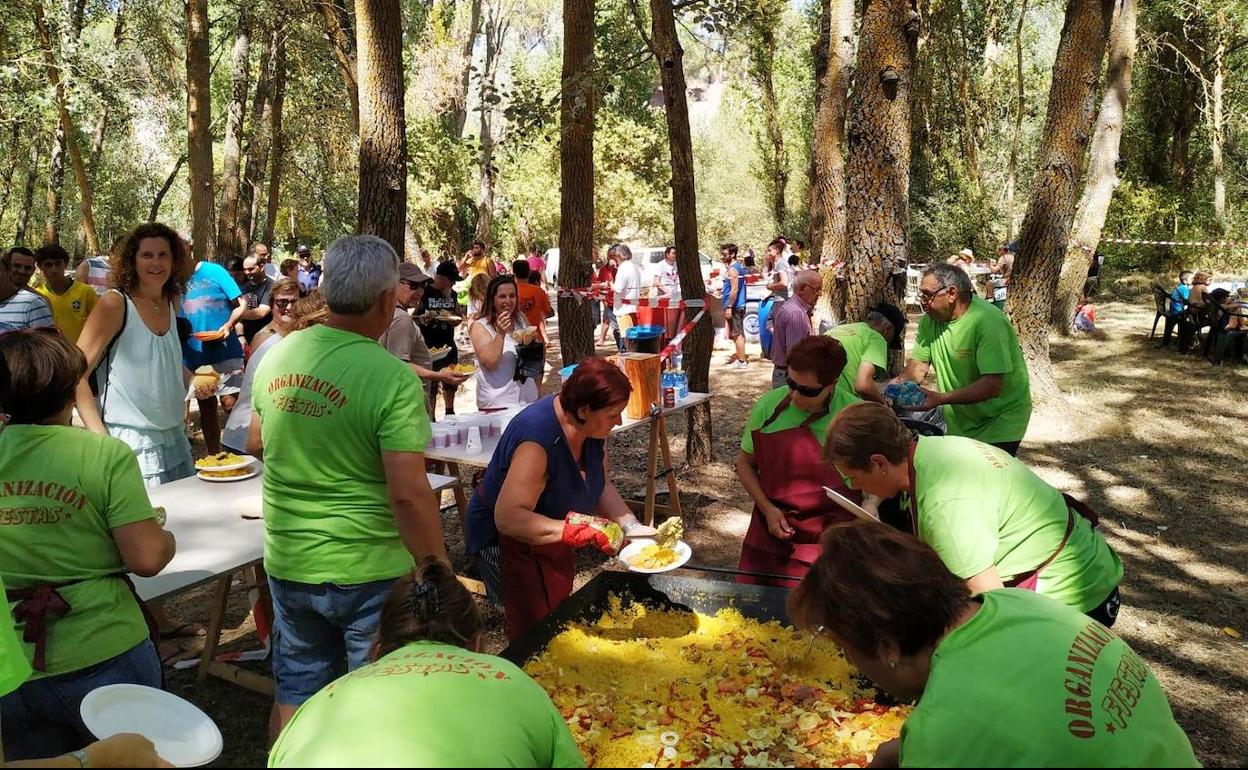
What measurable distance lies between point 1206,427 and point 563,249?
6.93 metres

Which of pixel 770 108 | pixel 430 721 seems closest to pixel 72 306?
pixel 430 721

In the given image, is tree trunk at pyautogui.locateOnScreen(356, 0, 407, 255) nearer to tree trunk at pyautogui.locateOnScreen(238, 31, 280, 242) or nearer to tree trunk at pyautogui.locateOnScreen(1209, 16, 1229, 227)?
tree trunk at pyautogui.locateOnScreen(238, 31, 280, 242)

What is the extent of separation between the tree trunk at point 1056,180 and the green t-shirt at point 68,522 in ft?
30.3

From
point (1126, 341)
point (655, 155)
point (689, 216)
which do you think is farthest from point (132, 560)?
point (655, 155)

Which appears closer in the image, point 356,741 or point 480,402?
point 356,741

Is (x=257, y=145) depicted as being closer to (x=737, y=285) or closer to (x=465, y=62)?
(x=465, y=62)

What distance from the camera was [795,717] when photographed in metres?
2.58

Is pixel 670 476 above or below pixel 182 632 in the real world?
above

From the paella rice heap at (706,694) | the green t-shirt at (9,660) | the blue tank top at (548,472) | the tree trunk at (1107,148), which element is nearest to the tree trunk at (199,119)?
the blue tank top at (548,472)

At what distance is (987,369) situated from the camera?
4.60 meters

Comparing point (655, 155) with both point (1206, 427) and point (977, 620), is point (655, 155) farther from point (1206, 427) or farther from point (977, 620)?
point (977, 620)

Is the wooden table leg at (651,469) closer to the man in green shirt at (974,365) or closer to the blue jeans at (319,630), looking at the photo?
the man in green shirt at (974,365)

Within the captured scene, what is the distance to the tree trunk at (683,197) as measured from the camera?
7.07 meters

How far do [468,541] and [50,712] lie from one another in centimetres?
150
